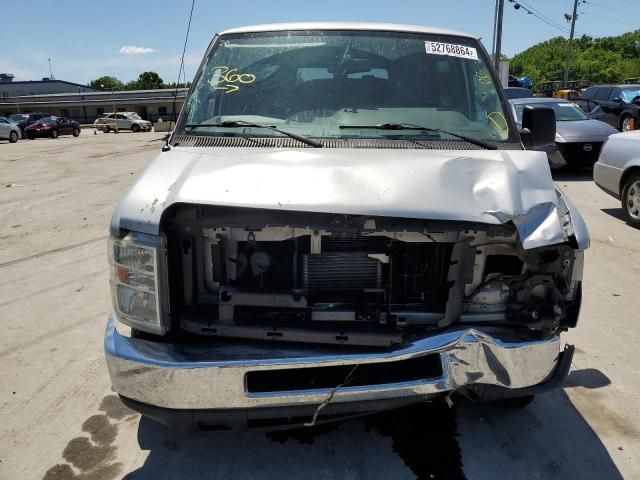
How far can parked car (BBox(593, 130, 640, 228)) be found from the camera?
7559 millimetres

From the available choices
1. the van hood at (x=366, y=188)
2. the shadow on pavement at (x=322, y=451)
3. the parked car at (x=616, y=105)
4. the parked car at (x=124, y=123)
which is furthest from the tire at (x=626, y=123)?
the parked car at (x=124, y=123)

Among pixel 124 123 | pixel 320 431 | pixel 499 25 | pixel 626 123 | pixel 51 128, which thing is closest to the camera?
pixel 320 431

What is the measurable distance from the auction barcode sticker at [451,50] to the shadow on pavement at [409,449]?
232 cm

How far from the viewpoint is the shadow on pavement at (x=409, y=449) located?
2.79m

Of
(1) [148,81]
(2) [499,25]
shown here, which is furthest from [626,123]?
(1) [148,81]

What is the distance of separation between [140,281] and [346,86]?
189 centimetres

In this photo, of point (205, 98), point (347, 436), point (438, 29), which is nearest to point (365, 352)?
point (347, 436)

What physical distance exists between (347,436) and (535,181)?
5.55 ft

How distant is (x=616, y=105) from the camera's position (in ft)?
53.9

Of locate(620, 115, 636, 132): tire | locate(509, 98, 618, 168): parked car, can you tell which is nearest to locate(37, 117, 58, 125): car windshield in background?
locate(509, 98, 618, 168): parked car

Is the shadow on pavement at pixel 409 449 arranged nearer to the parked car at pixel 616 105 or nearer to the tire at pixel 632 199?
the tire at pixel 632 199

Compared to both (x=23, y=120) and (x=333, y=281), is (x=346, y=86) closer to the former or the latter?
(x=333, y=281)

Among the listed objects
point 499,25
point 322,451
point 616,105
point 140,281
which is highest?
point 499,25

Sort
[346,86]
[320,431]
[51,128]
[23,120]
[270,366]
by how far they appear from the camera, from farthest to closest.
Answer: [23,120] < [51,128] < [346,86] < [320,431] < [270,366]
